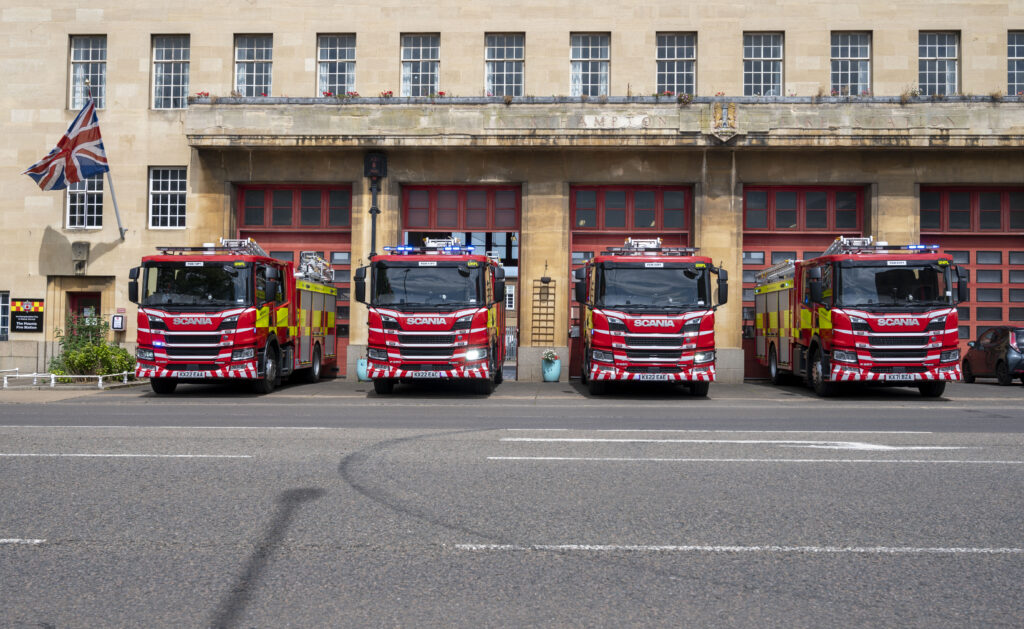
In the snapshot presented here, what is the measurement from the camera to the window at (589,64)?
27531 millimetres

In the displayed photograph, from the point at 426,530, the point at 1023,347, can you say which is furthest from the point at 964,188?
the point at 426,530

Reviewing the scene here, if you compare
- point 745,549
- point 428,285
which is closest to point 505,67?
point 428,285

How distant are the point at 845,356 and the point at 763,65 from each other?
12.5m

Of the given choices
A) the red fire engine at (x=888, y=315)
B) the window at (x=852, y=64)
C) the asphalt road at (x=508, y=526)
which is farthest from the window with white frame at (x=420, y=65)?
the asphalt road at (x=508, y=526)

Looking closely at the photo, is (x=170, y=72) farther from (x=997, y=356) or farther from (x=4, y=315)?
(x=997, y=356)

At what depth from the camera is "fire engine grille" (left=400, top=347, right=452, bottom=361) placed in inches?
706

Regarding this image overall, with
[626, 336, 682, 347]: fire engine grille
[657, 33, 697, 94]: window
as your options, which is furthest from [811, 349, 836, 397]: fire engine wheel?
[657, 33, 697, 94]: window

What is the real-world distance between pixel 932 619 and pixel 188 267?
1681 cm

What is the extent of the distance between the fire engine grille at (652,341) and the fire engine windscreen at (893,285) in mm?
3278

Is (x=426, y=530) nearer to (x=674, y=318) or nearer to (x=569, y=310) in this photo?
(x=674, y=318)

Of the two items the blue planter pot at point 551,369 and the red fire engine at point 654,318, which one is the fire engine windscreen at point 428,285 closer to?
the red fire engine at point 654,318

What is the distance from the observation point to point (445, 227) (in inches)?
1051

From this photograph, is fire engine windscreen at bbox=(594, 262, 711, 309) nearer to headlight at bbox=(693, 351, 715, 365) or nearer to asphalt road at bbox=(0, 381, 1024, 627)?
headlight at bbox=(693, 351, 715, 365)

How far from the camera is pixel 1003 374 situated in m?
22.9
